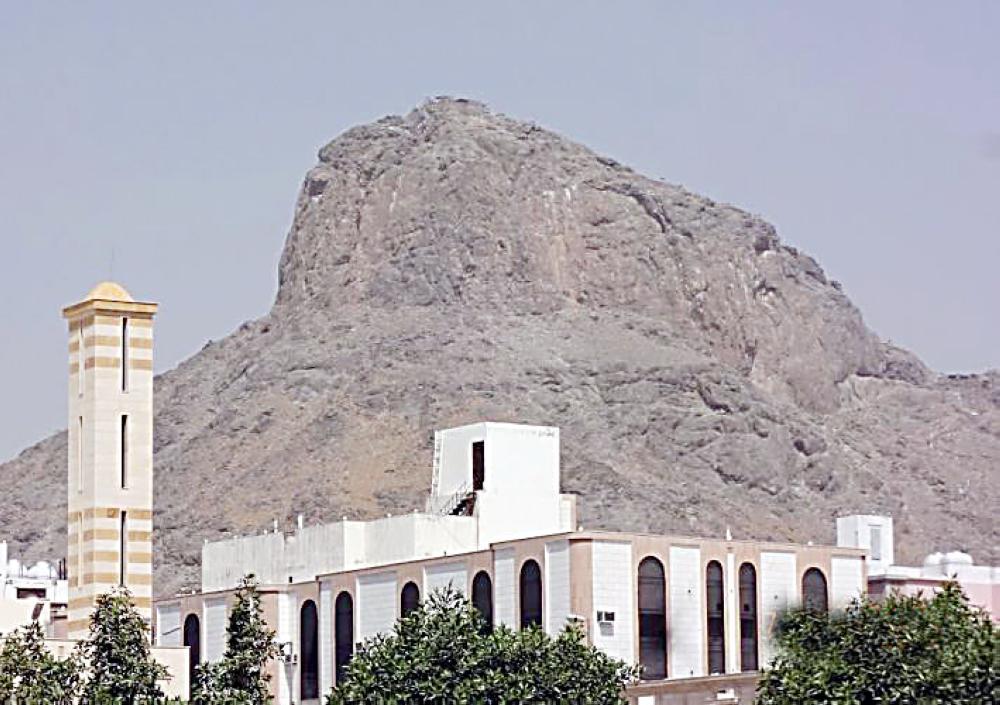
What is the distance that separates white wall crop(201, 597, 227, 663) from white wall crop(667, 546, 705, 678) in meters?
18.2

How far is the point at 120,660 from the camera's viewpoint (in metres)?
57.0

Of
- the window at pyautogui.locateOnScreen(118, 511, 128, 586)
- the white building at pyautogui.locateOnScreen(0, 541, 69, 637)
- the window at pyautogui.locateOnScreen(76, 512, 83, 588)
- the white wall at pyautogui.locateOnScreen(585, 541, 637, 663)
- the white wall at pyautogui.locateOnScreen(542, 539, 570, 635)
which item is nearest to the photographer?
the window at pyautogui.locateOnScreen(118, 511, 128, 586)

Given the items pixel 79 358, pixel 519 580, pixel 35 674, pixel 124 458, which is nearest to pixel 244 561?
pixel 519 580

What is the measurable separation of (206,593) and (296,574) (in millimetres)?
3322

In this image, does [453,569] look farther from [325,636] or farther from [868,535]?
[868,535]

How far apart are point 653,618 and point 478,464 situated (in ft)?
43.5

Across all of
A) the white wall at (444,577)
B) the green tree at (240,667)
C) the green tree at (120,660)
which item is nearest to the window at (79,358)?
the green tree at (120,660)

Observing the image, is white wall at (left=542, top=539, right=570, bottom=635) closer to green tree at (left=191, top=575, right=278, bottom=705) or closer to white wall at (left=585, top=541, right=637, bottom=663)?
white wall at (left=585, top=541, right=637, bottom=663)

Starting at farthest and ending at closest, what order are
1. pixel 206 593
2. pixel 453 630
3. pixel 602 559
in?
pixel 206 593 → pixel 602 559 → pixel 453 630

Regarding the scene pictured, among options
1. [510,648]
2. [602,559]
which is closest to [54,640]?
[510,648]

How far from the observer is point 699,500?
636ft

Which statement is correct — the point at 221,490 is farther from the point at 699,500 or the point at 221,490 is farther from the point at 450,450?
the point at 450,450

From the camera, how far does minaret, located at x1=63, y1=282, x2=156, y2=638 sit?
212ft

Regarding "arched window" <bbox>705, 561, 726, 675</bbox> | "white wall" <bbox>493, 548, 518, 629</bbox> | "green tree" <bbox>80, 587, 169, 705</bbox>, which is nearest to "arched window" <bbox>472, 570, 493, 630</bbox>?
"white wall" <bbox>493, 548, 518, 629</bbox>
